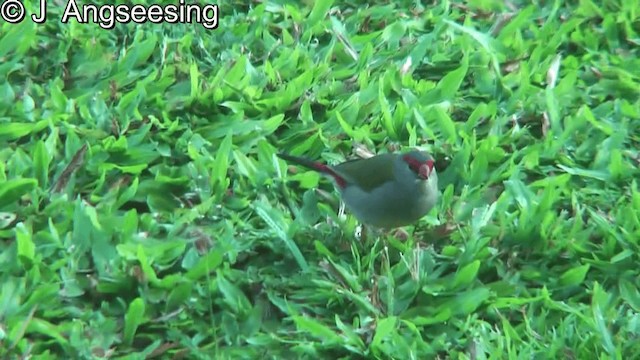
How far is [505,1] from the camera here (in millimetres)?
6254

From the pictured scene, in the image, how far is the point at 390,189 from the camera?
439cm

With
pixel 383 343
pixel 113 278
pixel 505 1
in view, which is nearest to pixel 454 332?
pixel 383 343

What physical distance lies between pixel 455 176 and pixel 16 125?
1914 millimetres

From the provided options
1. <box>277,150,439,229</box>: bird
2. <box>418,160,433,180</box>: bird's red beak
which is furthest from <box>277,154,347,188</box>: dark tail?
<box>418,160,433,180</box>: bird's red beak

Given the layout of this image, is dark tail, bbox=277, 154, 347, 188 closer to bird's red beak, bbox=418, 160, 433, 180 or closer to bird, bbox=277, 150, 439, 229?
bird, bbox=277, 150, 439, 229

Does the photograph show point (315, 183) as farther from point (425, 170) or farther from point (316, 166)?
point (425, 170)

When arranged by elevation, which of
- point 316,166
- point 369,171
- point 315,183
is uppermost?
point 369,171

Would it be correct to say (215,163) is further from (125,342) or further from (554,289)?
(554,289)

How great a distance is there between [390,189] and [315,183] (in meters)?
0.51

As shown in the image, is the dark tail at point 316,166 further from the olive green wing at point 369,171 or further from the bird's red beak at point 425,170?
the bird's red beak at point 425,170

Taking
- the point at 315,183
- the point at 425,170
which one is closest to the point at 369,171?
the point at 425,170

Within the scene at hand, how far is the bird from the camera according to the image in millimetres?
4355

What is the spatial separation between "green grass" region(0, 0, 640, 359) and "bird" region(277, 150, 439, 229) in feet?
0.48

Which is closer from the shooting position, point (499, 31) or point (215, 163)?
point (215, 163)
